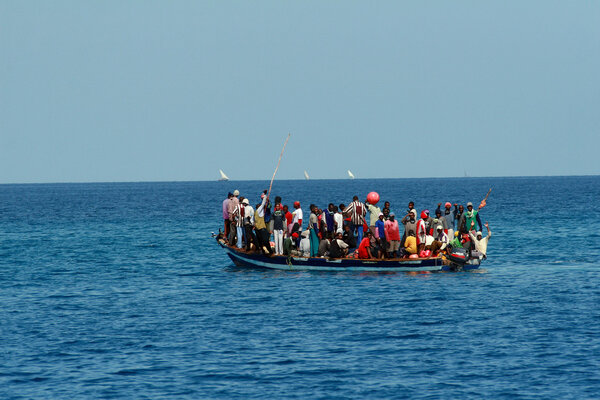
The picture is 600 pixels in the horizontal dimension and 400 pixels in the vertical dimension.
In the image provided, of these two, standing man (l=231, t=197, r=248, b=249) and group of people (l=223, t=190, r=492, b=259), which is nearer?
group of people (l=223, t=190, r=492, b=259)

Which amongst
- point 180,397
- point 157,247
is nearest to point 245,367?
point 180,397

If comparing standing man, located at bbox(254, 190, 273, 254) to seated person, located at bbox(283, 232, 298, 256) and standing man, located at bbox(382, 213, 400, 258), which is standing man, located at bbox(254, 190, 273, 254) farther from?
standing man, located at bbox(382, 213, 400, 258)

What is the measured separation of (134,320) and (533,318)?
12004 millimetres

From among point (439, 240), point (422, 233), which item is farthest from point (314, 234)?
point (439, 240)

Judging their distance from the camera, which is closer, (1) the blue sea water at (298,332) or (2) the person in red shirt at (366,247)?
(1) the blue sea water at (298,332)

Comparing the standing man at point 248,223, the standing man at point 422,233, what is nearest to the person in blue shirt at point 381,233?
the standing man at point 422,233

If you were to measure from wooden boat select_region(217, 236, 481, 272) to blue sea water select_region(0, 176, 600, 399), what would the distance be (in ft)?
1.43

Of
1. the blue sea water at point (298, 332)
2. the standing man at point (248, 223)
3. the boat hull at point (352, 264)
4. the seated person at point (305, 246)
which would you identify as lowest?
the blue sea water at point (298, 332)

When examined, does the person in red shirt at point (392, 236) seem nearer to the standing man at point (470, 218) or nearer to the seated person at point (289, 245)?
the standing man at point (470, 218)

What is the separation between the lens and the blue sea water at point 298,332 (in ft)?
58.6

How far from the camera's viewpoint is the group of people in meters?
32.3

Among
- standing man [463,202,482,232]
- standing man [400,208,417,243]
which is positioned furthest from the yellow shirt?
standing man [463,202,482,232]

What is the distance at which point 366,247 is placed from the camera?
3281 centimetres

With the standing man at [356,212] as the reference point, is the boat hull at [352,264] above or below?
below
